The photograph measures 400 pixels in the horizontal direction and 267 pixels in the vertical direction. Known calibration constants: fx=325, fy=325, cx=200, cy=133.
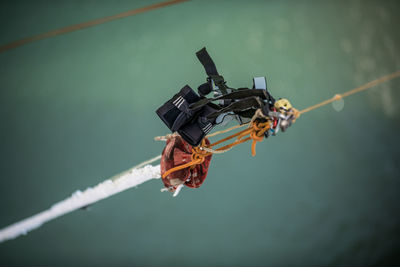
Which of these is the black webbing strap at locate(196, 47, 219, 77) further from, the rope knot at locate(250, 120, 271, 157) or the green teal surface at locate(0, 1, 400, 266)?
the green teal surface at locate(0, 1, 400, 266)

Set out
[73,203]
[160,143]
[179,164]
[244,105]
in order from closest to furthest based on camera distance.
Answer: [244,105]
[179,164]
[73,203]
[160,143]

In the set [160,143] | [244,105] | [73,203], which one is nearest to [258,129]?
[244,105]

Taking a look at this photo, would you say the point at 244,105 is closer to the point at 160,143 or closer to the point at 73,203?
the point at 160,143

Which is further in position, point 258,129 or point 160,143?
point 160,143

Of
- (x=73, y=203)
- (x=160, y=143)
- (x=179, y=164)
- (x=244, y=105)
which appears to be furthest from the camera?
(x=160, y=143)

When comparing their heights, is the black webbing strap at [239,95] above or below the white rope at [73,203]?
below

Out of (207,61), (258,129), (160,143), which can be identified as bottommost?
(258,129)

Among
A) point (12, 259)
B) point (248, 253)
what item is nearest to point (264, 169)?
point (248, 253)

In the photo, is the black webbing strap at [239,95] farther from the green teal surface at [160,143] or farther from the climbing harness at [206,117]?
the green teal surface at [160,143]

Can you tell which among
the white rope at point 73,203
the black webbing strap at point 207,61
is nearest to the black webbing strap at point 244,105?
the black webbing strap at point 207,61
